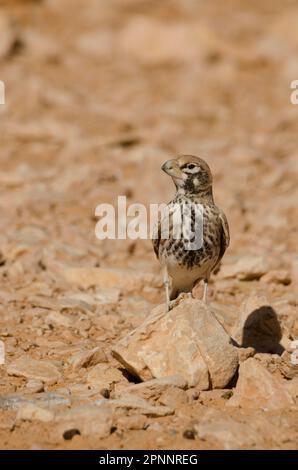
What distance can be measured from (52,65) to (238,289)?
8.54 metres

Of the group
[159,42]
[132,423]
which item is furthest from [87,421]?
[159,42]

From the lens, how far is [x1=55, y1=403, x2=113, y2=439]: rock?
4988mm

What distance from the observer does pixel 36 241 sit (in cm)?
924

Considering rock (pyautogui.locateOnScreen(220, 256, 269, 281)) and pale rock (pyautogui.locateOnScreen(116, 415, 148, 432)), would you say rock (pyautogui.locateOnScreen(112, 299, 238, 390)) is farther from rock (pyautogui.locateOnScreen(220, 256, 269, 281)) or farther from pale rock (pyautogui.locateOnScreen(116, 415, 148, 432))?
rock (pyautogui.locateOnScreen(220, 256, 269, 281))

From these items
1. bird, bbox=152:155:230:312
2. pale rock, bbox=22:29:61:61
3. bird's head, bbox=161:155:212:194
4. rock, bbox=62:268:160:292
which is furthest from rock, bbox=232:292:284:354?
pale rock, bbox=22:29:61:61

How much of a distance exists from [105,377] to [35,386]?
54 cm

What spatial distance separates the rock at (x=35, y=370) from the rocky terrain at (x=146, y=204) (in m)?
0.02

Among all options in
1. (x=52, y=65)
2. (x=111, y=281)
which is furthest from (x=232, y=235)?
(x=52, y=65)

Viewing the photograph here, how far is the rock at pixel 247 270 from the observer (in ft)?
28.8

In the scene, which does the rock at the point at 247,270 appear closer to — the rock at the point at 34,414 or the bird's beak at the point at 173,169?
the bird's beak at the point at 173,169

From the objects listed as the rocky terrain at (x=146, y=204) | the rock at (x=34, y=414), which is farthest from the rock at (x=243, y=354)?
the rock at (x=34, y=414)

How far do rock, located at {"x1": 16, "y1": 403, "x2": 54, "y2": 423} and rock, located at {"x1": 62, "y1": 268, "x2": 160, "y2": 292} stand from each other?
10.8ft

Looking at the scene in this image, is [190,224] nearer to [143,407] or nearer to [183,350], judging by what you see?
[183,350]

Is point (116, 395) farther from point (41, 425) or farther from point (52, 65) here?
point (52, 65)
